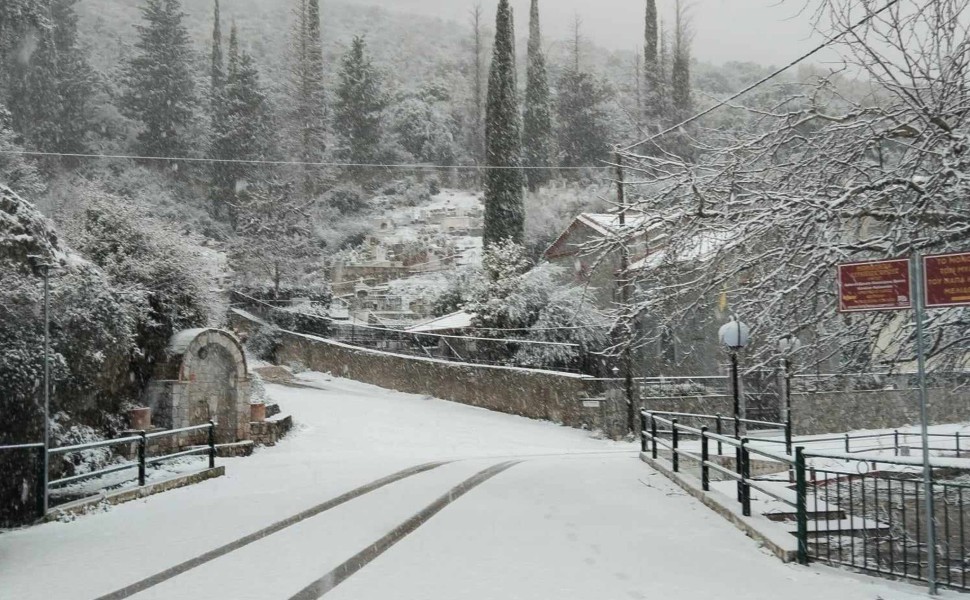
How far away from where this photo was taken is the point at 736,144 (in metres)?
10.1

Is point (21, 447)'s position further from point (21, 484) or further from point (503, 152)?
point (503, 152)

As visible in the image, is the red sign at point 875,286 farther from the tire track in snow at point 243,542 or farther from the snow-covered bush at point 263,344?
the snow-covered bush at point 263,344

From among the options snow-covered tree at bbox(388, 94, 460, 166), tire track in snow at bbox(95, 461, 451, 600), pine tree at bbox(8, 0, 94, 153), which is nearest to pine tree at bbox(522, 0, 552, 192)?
snow-covered tree at bbox(388, 94, 460, 166)

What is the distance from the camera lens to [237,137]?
180 feet

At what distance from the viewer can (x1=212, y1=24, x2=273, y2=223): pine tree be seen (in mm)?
54312

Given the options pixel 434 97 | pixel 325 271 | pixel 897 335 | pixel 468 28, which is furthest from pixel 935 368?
pixel 468 28

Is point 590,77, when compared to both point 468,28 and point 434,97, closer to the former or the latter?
point 434,97

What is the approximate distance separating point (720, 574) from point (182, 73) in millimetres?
57272

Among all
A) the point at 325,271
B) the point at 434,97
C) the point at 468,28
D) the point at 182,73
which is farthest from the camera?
the point at 468,28

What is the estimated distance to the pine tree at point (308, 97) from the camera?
5931cm

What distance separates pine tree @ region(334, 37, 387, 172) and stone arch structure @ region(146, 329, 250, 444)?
43.2 m

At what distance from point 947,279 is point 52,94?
54.8 m

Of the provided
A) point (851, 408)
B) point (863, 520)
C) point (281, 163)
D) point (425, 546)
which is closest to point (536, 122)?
point (281, 163)

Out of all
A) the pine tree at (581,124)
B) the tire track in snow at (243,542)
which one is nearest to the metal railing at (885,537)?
the tire track in snow at (243,542)
